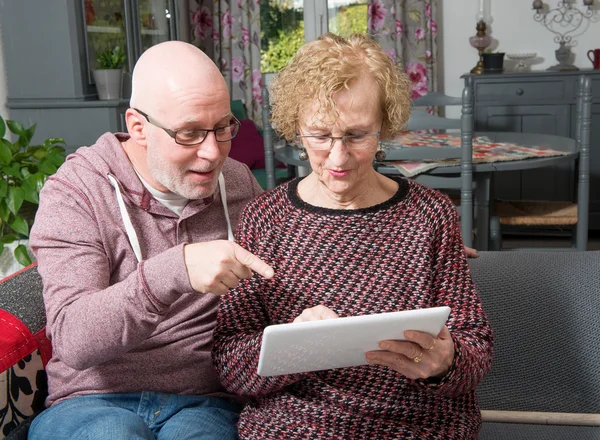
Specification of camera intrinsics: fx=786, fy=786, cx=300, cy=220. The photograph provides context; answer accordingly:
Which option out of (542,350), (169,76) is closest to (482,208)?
(542,350)

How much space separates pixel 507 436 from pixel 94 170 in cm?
99

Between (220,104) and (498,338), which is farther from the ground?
(220,104)

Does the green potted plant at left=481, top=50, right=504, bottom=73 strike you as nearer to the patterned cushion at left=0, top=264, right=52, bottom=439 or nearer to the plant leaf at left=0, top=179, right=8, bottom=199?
the plant leaf at left=0, top=179, right=8, bottom=199

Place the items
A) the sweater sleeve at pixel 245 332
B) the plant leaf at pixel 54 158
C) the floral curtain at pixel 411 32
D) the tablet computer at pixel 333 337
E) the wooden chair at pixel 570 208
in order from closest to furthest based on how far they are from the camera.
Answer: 1. the tablet computer at pixel 333 337
2. the sweater sleeve at pixel 245 332
3. the plant leaf at pixel 54 158
4. the wooden chair at pixel 570 208
5. the floral curtain at pixel 411 32

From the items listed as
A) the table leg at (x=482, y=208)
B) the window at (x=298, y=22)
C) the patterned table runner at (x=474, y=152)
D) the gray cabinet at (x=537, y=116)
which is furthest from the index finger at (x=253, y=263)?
the window at (x=298, y=22)

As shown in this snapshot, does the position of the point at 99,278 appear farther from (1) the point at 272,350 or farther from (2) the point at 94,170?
(1) the point at 272,350

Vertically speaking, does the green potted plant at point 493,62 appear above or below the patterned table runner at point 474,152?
above

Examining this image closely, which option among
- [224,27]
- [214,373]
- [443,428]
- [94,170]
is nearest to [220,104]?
Result: [94,170]

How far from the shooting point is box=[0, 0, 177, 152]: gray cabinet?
136 inches

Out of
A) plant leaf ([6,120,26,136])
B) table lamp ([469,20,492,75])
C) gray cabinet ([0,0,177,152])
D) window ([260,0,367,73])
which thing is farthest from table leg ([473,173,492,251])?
window ([260,0,367,73])

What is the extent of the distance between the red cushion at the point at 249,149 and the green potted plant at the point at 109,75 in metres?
1.01

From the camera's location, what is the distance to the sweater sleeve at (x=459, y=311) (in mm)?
1273

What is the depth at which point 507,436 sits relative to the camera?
1.62 m

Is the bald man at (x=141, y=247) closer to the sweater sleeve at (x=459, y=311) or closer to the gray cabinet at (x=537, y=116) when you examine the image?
the sweater sleeve at (x=459, y=311)
